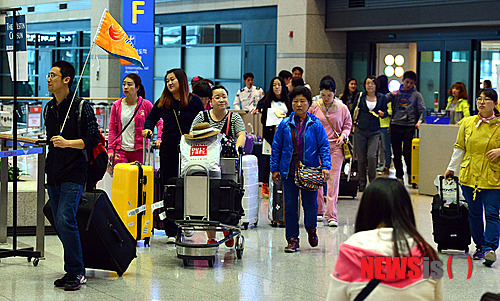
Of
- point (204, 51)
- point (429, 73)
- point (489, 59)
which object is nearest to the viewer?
point (489, 59)

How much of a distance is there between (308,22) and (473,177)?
1132 cm

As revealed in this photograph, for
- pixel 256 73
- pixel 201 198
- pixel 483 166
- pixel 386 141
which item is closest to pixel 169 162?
pixel 201 198

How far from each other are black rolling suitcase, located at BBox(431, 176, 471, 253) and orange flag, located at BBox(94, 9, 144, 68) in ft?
11.8

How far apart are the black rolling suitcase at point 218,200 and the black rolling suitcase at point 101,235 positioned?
0.72 metres

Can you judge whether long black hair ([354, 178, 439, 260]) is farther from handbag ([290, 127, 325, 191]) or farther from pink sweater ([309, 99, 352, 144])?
pink sweater ([309, 99, 352, 144])

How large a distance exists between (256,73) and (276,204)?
11.1 m

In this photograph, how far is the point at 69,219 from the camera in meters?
6.38

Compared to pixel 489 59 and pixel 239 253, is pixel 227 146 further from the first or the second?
pixel 489 59

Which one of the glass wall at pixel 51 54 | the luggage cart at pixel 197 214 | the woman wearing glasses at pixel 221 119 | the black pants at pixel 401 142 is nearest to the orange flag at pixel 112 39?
the woman wearing glasses at pixel 221 119

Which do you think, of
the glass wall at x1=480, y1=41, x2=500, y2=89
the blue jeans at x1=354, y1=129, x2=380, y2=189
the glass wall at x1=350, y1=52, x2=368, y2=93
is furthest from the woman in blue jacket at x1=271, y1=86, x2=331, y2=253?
the glass wall at x1=350, y1=52, x2=368, y2=93

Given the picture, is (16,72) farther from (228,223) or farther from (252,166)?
(252,166)

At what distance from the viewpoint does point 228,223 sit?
7.57 metres

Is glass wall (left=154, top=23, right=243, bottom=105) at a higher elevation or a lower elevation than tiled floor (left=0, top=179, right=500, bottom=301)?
higher

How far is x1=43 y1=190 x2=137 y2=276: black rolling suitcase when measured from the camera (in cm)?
661
